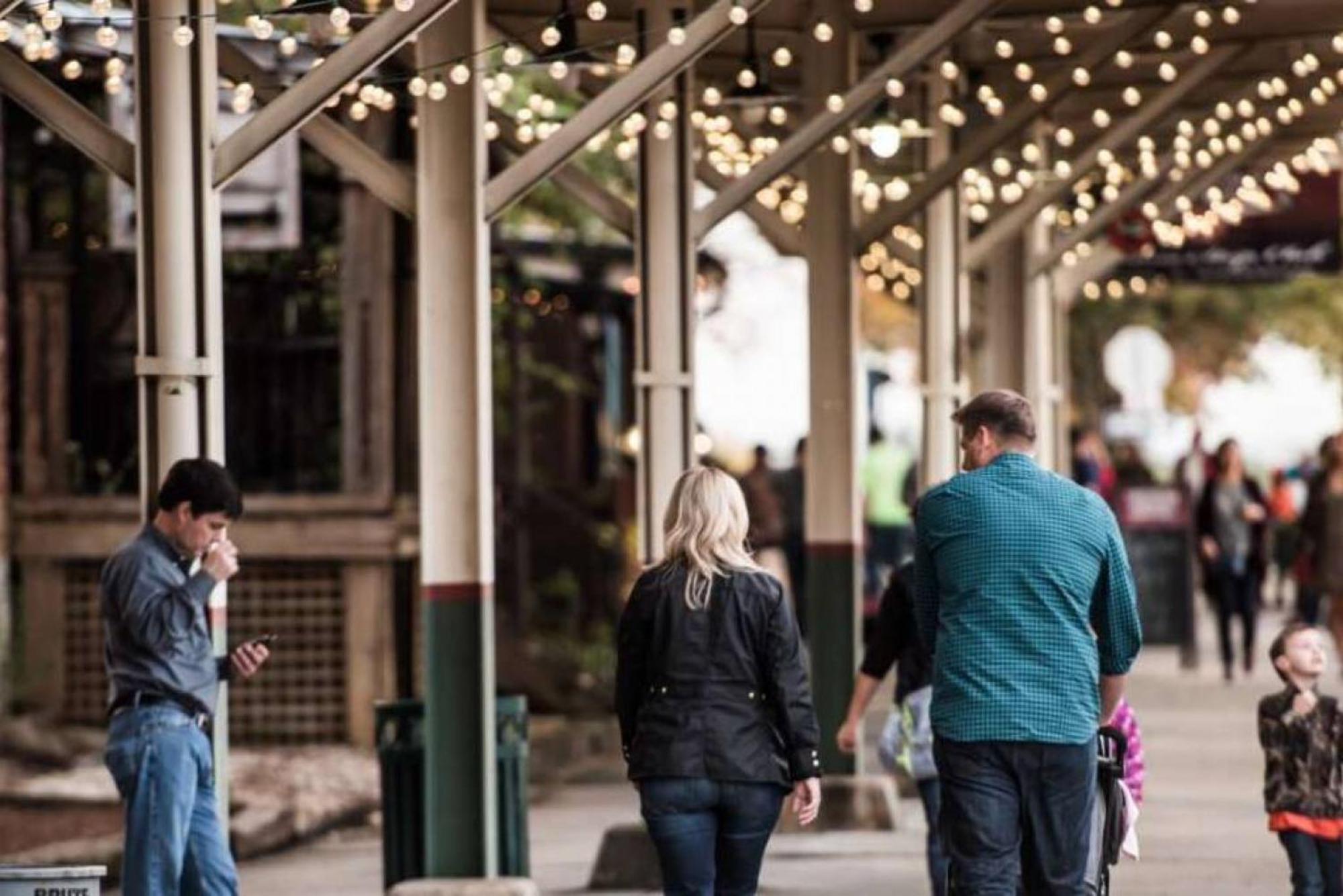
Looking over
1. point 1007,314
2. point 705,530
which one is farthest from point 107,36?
point 1007,314

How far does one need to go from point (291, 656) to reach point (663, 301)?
8.20 m

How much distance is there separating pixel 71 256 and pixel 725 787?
14444 mm

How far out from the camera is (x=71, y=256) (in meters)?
23.8

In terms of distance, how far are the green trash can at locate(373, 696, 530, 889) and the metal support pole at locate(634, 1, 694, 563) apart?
1635mm

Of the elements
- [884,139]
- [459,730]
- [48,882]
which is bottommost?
[48,882]

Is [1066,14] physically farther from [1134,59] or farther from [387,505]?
[387,505]

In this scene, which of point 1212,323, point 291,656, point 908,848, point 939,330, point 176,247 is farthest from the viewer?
point 1212,323

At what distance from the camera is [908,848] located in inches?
677

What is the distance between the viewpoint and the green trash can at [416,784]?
14219 millimetres

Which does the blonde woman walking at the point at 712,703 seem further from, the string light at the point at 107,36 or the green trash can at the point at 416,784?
the green trash can at the point at 416,784

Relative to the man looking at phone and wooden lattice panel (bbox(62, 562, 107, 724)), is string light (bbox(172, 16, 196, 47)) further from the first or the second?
wooden lattice panel (bbox(62, 562, 107, 724))

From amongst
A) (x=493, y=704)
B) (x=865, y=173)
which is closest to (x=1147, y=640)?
(x=865, y=173)

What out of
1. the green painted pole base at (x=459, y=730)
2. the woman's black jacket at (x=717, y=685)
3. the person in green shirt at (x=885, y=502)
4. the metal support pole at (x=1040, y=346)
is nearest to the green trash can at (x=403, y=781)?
the green painted pole base at (x=459, y=730)

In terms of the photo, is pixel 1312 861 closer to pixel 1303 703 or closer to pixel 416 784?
pixel 1303 703
